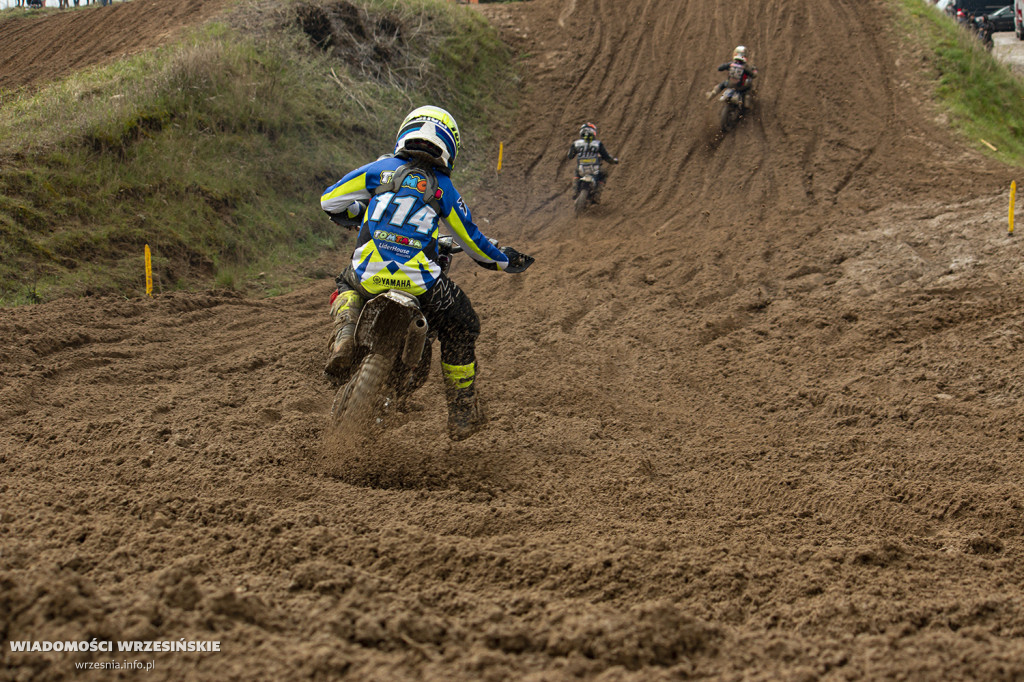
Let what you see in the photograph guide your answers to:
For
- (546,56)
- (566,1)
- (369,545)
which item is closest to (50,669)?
(369,545)

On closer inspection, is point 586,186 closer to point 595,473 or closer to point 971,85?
point 971,85

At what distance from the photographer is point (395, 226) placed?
13.6ft

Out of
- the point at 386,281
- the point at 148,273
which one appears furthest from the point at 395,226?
the point at 148,273

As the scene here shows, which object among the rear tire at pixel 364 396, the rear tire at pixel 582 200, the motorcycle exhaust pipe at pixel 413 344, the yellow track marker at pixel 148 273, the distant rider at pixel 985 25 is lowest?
the rear tire at pixel 364 396

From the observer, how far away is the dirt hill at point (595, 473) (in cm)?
227

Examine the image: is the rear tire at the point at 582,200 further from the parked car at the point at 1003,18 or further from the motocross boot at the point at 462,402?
the parked car at the point at 1003,18

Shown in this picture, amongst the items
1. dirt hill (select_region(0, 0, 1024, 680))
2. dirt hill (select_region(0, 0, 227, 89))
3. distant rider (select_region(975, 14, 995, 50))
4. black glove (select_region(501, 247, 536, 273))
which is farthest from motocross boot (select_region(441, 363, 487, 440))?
distant rider (select_region(975, 14, 995, 50))

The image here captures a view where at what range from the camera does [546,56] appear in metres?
18.0

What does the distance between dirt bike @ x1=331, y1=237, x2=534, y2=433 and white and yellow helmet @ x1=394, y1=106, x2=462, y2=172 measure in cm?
97

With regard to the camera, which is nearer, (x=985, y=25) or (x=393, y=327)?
(x=393, y=327)

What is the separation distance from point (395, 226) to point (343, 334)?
71cm

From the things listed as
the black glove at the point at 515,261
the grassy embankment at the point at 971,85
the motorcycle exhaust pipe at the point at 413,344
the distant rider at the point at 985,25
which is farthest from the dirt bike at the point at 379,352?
the distant rider at the point at 985,25

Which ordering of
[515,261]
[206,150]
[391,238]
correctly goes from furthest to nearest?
1. [206,150]
2. [515,261]
3. [391,238]

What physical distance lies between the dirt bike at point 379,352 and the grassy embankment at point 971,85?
12271 mm
